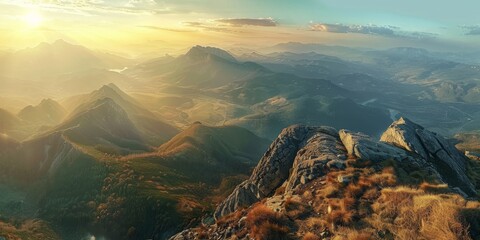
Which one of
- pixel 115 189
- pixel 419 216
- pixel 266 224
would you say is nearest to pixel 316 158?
pixel 266 224

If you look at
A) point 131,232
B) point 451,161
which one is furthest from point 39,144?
point 451,161

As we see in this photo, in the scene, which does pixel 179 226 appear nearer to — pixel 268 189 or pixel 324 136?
pixel 268 189

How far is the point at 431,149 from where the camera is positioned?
194 feet

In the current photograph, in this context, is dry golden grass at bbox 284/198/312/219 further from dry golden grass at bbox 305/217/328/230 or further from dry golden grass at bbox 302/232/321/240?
dry golden grass at bbox 302/232/321/240

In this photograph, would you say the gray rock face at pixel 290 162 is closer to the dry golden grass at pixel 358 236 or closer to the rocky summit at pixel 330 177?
the rocky summit at pixel 330 177

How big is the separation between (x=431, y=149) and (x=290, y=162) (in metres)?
22.6

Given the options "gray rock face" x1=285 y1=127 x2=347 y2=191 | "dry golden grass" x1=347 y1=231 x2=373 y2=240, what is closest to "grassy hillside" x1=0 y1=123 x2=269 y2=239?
"gray rock face" x1=285 y1=127 x2=347 y2=191

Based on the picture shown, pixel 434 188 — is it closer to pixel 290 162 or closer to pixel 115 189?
pixel 290 162

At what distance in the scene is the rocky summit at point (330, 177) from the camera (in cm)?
3459

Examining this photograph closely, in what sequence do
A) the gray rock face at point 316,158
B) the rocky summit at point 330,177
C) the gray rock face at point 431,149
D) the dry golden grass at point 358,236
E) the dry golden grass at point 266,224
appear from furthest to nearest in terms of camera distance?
the gray rock face at point 431,149 < the gray rock face at point 316,158 < the rocky summit at point 330,177 < the dry golden grass at point 266,224 < the dry golden grass at point 358,236

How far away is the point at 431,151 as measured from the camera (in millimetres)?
58781

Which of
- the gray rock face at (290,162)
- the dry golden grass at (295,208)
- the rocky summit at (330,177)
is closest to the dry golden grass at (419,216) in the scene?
the rocky summit at (330,177)

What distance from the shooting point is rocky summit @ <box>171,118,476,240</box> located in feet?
113

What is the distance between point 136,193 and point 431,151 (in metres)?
75.1
